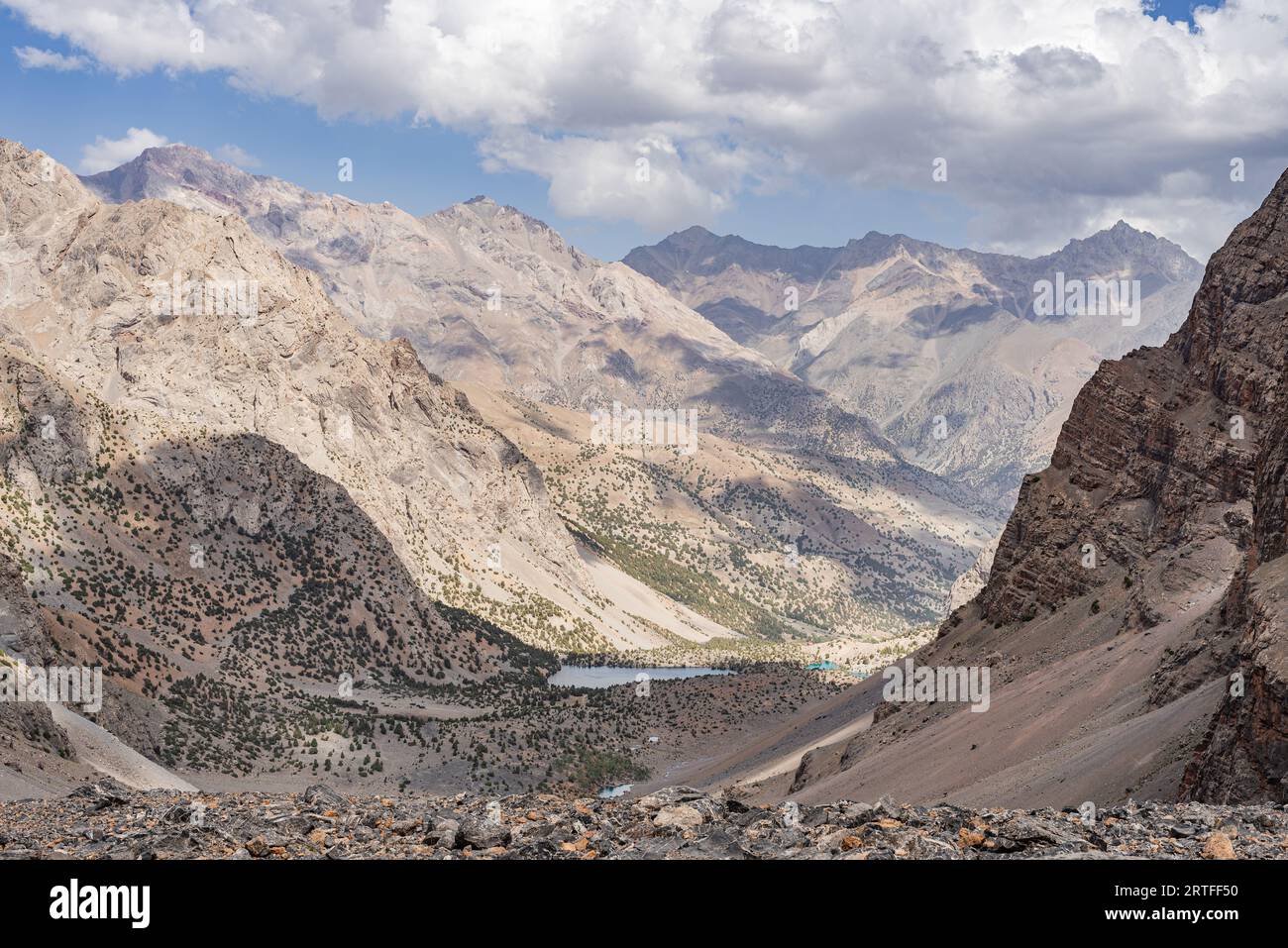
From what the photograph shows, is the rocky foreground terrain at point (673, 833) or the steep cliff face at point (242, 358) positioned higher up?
the steep cliff face at point (242, 358)

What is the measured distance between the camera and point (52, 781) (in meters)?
35.8

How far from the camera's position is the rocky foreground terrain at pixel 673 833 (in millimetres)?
11297

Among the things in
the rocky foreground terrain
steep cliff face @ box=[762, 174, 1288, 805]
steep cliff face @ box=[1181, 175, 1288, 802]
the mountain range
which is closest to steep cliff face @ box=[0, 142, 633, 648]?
the mountain range

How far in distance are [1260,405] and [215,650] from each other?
2364 inches

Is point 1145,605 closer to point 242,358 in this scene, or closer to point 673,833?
point 673,833

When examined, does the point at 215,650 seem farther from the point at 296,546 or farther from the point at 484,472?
the point at 484,472

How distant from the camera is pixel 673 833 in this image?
12.3 metres

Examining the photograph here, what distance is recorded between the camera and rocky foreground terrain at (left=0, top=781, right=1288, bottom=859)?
37.1 ft

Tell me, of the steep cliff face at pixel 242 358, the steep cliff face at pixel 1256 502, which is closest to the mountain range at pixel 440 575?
the steep cliff face at pixel 1256 502

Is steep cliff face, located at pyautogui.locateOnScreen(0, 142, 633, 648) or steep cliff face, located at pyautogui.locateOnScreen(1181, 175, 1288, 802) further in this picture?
steep cliff face, located at pyautogui.locateOnScreen(0, 142, 633, 648)

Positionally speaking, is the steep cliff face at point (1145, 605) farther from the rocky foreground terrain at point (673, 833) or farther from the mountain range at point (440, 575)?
the rocky foreground terrain at point (673, 833)

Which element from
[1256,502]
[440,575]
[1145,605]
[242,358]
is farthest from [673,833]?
[440,575]

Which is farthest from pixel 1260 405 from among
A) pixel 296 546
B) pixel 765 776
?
pixel 296 546

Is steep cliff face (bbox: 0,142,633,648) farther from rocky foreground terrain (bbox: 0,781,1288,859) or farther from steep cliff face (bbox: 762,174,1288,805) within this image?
rocky foreground terrain (bbox: 0,781,1288,859)
